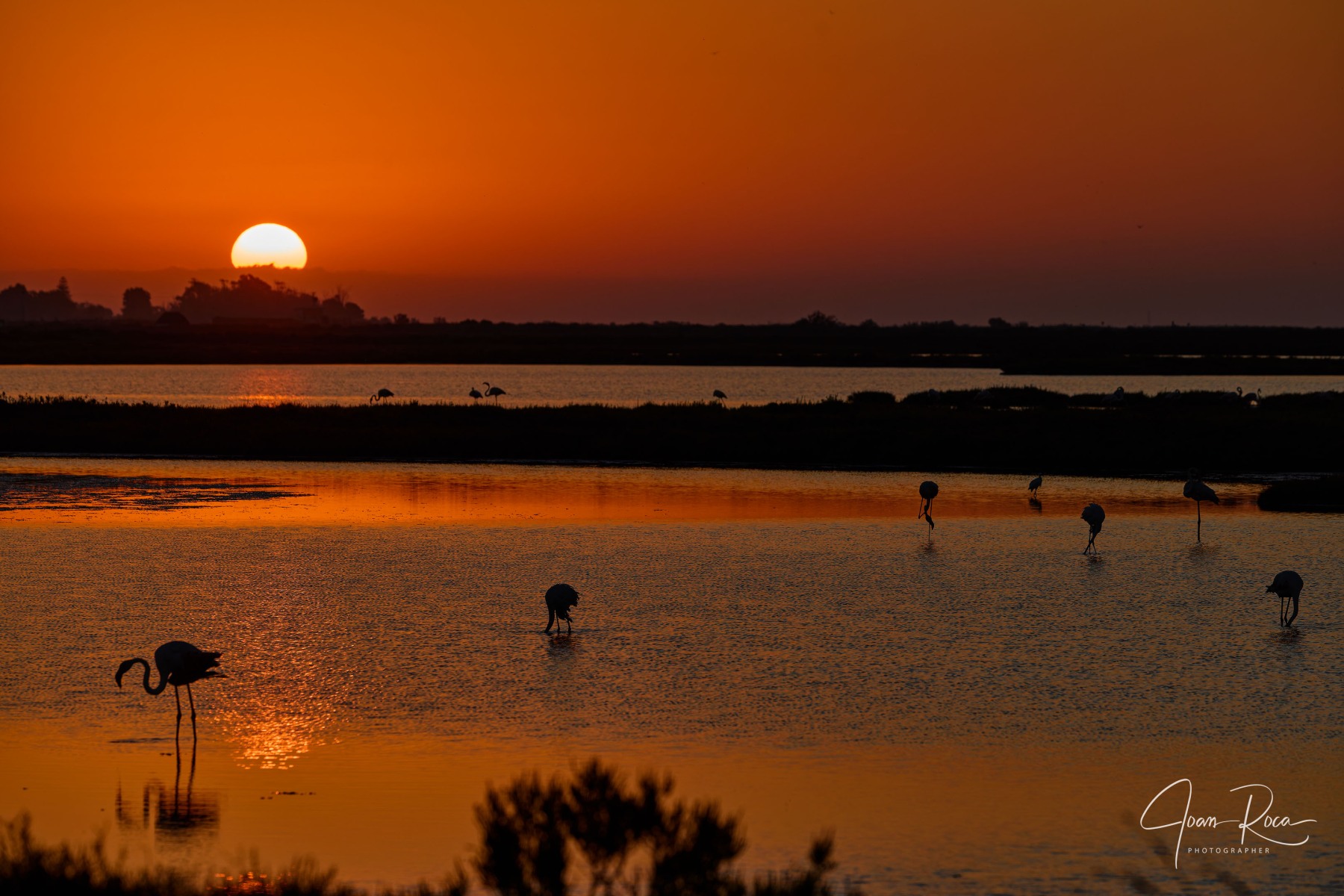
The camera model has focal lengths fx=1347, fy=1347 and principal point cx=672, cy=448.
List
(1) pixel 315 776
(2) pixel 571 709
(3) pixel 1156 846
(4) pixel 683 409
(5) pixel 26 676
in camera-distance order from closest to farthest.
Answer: (3) pixel 1156 846, (1) pixel 315 776, (2) pixel 571 709, (5) pixel 26 676, (4) pixel 683 409

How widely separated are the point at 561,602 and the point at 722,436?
2303cm

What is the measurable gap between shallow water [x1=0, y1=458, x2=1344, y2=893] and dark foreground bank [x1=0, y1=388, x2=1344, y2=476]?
1130 centimetres

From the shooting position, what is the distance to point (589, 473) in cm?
3145

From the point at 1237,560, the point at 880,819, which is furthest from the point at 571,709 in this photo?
the point at 1237,560

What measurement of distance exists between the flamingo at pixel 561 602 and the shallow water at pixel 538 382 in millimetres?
42687

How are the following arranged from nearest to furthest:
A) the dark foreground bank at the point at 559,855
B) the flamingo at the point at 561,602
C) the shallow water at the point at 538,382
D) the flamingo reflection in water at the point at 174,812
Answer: the dark foreground bank at the point at 559,855 → the flamingo reflection in water at the point at 174,812 → the flamingo at the point at 561,602 → the shallow water at the point at 538,382

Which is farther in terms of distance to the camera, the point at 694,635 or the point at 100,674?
the point at 694,635

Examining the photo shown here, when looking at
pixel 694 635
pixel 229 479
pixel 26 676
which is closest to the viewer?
pixel 26 676

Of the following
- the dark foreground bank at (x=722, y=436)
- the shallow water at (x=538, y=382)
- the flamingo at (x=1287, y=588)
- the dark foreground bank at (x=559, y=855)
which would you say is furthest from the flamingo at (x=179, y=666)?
the shallow water at (x=538, y=382)

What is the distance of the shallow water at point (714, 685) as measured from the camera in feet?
27.6

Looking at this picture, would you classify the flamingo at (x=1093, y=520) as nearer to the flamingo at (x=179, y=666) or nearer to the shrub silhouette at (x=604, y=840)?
the flamingo at (x=179, y=666)

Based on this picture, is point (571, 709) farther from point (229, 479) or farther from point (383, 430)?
point (383, 430)

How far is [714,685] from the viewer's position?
1187cm

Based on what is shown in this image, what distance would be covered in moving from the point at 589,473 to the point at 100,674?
65.0 ft
